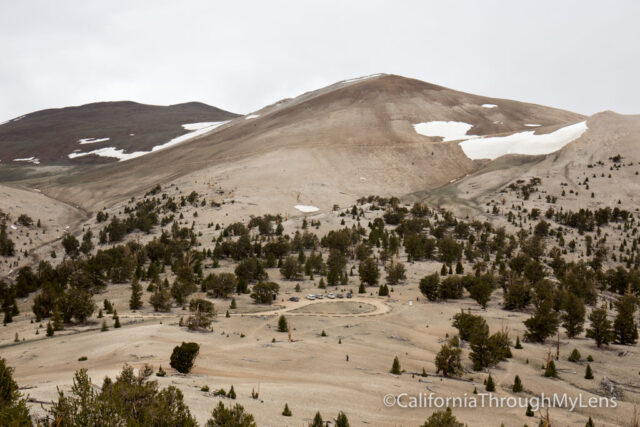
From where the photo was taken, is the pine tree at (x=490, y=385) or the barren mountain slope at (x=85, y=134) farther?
the barren mountain slope at (x=85, y=134)

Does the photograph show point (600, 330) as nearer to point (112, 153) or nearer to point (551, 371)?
point (551, 371)

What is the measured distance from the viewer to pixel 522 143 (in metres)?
87.9

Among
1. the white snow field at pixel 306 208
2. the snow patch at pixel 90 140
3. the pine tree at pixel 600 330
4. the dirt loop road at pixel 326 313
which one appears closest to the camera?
the pine tree at pixel 600 330

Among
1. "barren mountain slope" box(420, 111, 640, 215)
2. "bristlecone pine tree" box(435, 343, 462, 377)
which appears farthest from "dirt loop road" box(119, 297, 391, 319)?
"barren mountain slope" box(420, 111, 640, 215)

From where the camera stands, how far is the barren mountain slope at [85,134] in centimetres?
14062

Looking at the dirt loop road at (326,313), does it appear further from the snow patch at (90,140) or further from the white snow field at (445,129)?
the snow patch at (90,140)

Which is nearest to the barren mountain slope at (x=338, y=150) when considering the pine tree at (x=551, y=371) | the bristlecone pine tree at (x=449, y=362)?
the bristlecone pine tree at (x=449, y=362)

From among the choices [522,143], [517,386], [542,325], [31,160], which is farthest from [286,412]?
[31,160]

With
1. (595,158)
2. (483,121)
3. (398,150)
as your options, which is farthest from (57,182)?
(595,158)

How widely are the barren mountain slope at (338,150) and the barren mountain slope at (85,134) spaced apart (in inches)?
1463

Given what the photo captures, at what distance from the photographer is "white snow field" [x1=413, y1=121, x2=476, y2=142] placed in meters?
98.2

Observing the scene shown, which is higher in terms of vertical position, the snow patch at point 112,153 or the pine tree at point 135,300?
the snow patch at point 112,153

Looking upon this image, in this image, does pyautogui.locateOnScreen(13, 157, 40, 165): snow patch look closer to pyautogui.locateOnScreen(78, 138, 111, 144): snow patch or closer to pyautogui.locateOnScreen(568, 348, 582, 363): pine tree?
pyautogui.locateOnScreen(78, 138, 111, 144): snow patch

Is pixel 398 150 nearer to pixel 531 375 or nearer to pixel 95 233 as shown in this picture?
pixel 95 233
